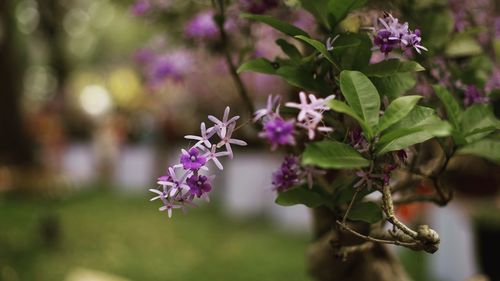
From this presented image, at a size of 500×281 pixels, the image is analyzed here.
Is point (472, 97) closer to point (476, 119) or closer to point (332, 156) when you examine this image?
point (476, 119)

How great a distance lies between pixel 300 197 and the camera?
1147 mm

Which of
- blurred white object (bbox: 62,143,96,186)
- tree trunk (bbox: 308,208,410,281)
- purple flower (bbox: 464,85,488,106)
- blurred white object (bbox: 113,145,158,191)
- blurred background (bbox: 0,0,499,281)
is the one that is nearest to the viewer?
purple flower (bbox: 464,85,488,106)

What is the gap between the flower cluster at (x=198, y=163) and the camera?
1.02 metres

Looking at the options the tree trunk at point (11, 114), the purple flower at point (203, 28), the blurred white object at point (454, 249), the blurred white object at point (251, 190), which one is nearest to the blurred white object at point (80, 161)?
the tree trunk at point (11, 114)

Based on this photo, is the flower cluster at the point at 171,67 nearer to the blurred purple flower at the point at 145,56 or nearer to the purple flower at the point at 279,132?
the blurred purple flower at the point at 145,56

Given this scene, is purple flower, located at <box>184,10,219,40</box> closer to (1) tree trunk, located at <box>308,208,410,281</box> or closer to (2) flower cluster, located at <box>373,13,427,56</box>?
(1) tree trunk, located at <box>308,208,410,281</box>

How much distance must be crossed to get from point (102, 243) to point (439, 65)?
5.35m

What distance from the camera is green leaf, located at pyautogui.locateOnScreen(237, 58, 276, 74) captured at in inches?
46.4

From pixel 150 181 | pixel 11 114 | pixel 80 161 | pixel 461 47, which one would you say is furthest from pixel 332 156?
pixel 80 161

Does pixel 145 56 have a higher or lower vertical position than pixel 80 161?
lower

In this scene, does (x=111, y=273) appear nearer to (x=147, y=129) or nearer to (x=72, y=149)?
(x=147, y=129)

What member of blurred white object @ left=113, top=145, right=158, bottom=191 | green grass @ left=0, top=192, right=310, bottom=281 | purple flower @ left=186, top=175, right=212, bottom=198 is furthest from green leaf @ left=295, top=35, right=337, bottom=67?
blurred white object @ left=113, top=145, right=158, bottom=191

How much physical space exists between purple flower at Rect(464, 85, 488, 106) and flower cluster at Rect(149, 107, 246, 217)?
742mm

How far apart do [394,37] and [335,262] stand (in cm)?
91
